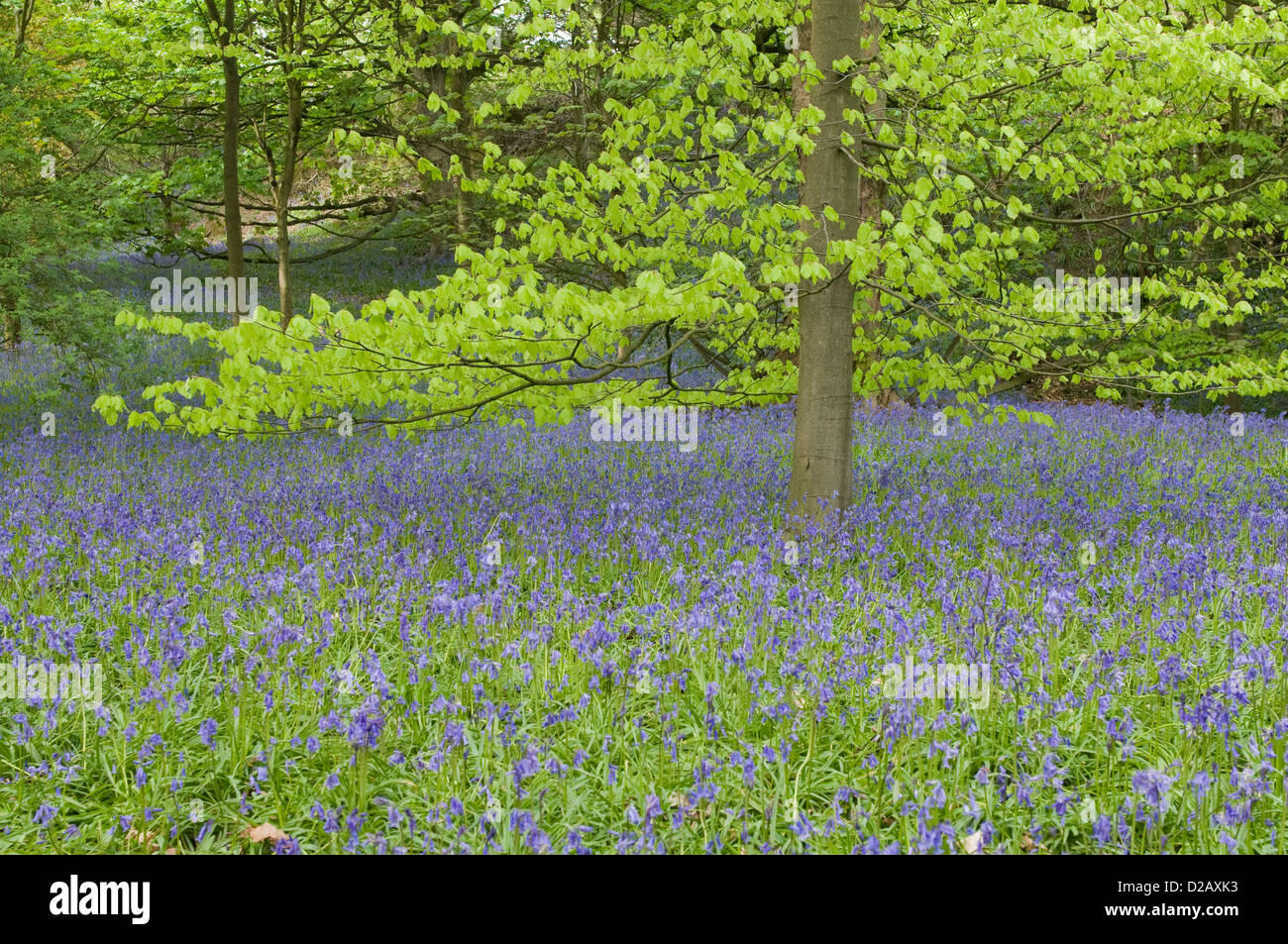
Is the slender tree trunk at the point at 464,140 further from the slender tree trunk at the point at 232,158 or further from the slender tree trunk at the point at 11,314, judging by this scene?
the slender tree trunk at the point at 11,314

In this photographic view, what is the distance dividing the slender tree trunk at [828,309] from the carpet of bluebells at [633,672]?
39 cm

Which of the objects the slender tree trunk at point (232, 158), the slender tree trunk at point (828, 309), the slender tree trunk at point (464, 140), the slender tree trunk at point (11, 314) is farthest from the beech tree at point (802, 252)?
the slender tree trunk at point (464, 140)

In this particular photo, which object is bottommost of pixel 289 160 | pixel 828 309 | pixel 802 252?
pixel 828 309

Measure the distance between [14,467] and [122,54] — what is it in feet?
39.6

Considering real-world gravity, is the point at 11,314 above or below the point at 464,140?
below

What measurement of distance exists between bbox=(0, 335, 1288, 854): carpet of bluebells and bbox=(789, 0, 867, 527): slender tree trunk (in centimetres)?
39

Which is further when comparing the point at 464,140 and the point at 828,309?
the point at 464,140

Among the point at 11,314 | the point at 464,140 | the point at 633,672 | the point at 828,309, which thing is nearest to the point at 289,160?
the point at 464,140

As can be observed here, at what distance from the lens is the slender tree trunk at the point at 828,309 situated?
257 inches

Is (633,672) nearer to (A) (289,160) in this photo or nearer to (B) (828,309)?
(B) (828,309)

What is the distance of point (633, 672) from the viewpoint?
13.2 feet

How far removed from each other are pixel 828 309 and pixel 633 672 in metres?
3.64
